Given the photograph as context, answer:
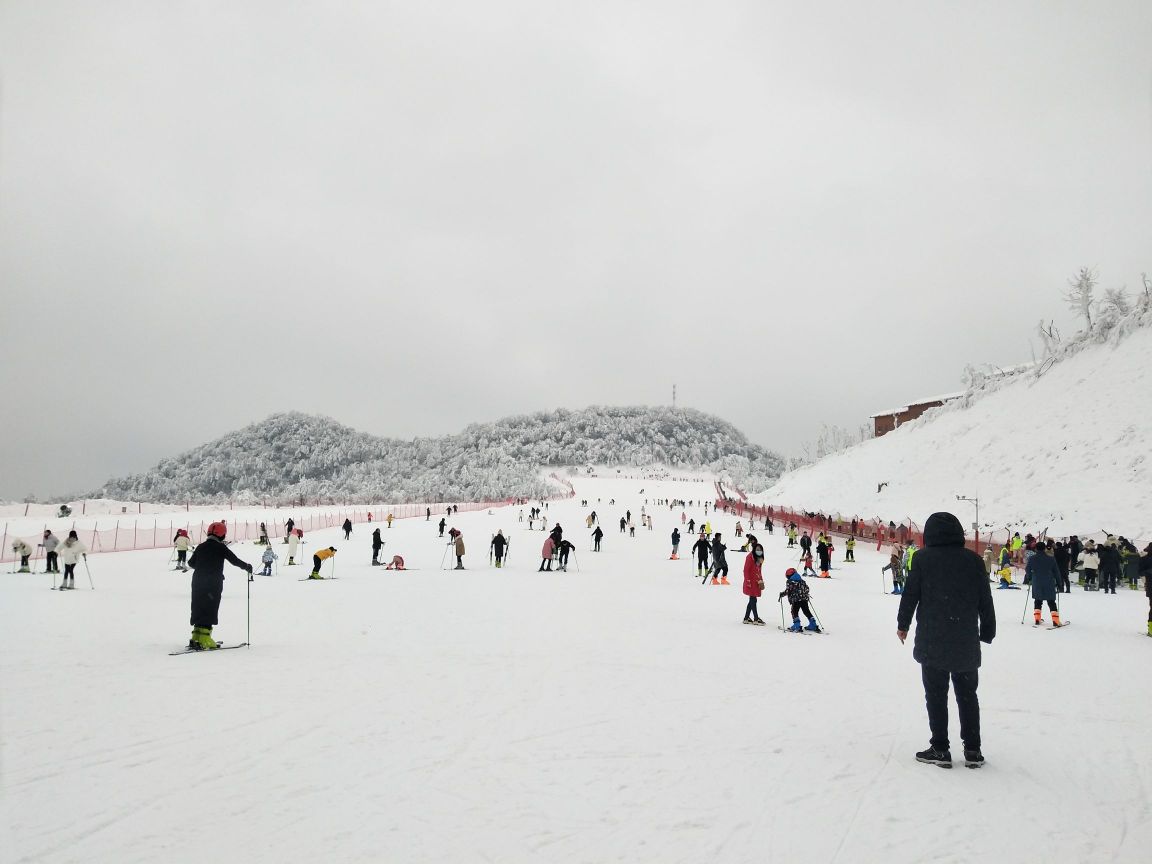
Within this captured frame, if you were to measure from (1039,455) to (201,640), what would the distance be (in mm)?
49592

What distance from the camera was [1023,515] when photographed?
3897cm

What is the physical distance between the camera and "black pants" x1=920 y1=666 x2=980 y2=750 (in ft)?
17.9

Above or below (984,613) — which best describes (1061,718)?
below

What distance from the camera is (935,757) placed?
18.0 ft

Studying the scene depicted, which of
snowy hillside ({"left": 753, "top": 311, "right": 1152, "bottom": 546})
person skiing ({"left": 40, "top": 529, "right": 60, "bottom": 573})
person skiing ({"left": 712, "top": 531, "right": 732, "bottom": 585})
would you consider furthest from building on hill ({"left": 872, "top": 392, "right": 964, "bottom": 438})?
person skiing ({"left": 40, "top": 529, "right": 60, "bottom": 573})

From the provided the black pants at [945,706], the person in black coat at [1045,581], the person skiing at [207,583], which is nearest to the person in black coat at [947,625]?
the black pants at [945,706]

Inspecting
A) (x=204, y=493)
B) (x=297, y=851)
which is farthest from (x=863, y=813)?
(x=204, y=493)

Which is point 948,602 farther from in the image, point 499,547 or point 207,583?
point 499,547

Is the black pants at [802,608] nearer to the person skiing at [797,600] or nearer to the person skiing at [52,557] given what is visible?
the person skiing at [797,600]

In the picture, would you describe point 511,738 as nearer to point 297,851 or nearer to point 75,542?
point 297,851

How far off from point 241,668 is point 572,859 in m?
6.17

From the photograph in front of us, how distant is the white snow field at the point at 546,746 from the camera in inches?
166

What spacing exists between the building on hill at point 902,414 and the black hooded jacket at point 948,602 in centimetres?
7892

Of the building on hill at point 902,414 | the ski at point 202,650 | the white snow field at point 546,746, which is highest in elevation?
the building on hill at point 902,414
